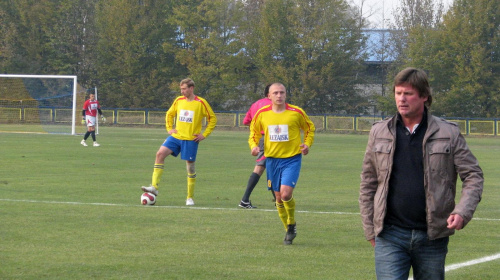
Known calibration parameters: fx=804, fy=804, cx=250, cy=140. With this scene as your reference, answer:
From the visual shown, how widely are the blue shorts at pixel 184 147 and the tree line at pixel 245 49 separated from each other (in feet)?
145

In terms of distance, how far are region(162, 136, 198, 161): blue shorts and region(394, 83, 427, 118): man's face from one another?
Answer: 843 centimetres

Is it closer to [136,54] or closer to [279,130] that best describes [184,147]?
[279,130]

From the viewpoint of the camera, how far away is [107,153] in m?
25.7

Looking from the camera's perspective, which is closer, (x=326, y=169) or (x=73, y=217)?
(x=73, y=217)

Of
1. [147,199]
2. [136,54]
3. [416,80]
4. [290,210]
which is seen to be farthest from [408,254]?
[136,54]

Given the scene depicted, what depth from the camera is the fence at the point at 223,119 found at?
4822 centimetres

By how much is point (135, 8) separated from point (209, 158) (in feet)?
137

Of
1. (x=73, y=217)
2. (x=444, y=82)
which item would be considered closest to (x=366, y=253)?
(x=73, y=217)

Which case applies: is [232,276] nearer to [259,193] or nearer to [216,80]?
[259,193]

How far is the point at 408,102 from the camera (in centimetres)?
464

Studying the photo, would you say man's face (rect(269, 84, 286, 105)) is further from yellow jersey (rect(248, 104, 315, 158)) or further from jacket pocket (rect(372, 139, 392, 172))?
jacket pocket (rect(372, 139, 392, 172))

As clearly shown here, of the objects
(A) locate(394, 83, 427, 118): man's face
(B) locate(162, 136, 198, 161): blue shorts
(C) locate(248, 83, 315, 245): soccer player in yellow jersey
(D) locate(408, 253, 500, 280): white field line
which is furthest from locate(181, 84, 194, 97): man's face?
(A) locate(394, 83, 427, 118): man's face

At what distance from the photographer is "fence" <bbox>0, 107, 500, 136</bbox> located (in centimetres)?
4822

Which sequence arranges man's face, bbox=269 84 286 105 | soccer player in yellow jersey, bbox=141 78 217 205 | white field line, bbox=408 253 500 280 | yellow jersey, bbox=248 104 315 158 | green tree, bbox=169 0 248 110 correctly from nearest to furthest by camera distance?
white field line, bbox=408 253 500 280 → man's face, bbox=269 84 286 105 → yellow jersey, bbox=248 104 315 158 → soccer player in yellow jersey, bbox=141 78 217 205 → green tree, bbox=169 0 248 110
